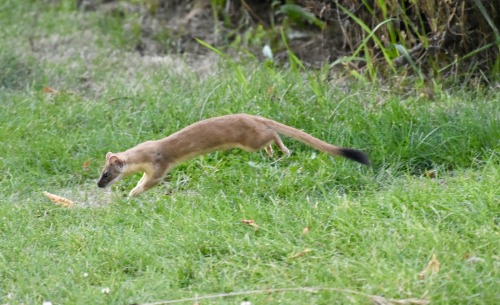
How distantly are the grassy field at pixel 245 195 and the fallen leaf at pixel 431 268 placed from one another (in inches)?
0.6

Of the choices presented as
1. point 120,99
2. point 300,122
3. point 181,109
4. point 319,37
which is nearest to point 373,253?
point 300,122

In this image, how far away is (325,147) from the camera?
5.34m

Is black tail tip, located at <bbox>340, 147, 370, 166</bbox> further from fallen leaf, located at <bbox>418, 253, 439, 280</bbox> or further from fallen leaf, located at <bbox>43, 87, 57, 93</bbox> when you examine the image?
fallen leaf, located at <bbox>43, 87, 57, 93</bbox>

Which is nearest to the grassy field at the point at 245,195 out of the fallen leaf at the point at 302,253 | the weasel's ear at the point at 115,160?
the fallen leaf at the point at 302,253

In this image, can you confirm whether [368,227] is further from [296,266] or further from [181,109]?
[181,109]

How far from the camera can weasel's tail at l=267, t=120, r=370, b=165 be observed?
516cm

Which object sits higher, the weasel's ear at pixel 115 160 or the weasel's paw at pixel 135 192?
the weasel's ear at pixel 115 160

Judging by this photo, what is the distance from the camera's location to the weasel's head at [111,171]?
5414mm

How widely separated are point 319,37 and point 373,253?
4117 mm

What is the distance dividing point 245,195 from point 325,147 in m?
0.55

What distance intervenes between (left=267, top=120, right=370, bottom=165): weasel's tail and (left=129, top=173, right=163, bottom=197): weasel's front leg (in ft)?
2.46

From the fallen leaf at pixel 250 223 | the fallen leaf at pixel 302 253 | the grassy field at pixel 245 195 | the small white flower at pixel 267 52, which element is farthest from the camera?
the small white flower at pixel 267 52

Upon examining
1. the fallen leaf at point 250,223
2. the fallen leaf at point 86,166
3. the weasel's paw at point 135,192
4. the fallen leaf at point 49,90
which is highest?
the fallen leaf at point 250,223

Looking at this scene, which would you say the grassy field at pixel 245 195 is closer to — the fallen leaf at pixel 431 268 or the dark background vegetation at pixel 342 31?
the fallen leaf at pixel 431 268
